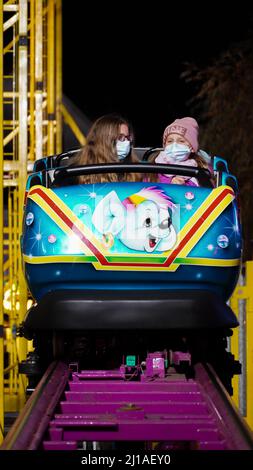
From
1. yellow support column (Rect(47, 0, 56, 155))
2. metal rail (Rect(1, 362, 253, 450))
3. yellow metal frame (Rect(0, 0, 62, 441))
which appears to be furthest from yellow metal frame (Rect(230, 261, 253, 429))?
yellow support column (Rect(47, 0, 56, 155))

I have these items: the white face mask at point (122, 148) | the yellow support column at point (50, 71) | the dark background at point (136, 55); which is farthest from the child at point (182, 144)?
the dark background at point (136, 55)

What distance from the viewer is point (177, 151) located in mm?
6488

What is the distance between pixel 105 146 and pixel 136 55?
762 inches

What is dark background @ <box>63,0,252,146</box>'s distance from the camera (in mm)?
24203

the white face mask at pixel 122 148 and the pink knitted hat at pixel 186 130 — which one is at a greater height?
the pink knitted hat at pixel 186 130

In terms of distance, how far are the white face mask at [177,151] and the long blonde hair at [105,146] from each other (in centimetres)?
30

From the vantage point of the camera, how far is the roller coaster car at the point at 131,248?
5492 mm

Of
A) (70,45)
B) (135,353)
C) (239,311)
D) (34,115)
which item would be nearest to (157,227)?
(135,353)

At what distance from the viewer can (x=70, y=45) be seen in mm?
24344

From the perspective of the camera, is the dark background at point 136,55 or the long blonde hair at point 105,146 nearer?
the long blonde hair at point 105,146

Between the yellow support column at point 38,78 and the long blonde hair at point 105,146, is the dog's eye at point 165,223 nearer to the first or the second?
the long blonde hair at point 105,146

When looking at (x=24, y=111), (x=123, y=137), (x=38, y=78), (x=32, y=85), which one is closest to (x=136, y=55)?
(x=32, y=85)

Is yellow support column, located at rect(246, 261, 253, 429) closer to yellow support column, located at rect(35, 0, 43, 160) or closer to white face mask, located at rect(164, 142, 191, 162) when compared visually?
white face mask, located at rect(164, 142, 191, 162)
